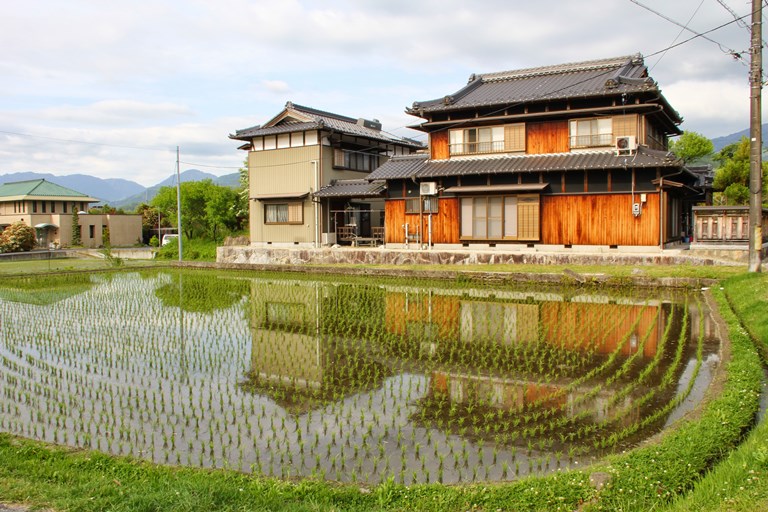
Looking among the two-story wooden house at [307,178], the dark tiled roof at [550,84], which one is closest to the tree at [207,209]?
the two-story wooden house at [307,178]

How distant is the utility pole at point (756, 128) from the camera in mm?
14961

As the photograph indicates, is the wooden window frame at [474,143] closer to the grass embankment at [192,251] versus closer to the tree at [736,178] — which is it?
the tree at [736,178]

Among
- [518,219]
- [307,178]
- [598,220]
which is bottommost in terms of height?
[598,220]

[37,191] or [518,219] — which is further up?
[37,191]

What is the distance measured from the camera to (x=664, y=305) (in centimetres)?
1390

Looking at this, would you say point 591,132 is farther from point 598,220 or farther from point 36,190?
point 36,190

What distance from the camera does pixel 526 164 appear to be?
22094 millimetres

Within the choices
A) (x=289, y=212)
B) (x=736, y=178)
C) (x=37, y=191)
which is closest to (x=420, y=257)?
(x=289, y=212)

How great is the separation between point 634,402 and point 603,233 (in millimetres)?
15157

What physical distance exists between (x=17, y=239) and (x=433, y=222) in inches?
1178

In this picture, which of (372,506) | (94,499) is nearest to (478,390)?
(372,506)

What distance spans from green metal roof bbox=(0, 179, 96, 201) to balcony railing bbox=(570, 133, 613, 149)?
42.7m

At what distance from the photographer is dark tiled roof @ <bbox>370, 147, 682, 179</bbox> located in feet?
65.3

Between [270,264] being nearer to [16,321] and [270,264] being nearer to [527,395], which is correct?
[16,321]
